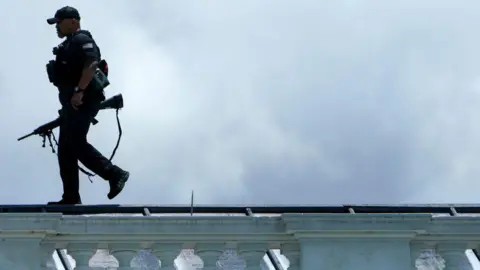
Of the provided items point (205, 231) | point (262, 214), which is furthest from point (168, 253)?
point (262, 214)

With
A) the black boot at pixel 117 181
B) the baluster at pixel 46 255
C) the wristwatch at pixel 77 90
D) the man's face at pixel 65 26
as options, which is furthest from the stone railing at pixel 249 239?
the man's face at pixel 65 26

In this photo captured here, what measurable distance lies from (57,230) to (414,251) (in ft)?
9.79

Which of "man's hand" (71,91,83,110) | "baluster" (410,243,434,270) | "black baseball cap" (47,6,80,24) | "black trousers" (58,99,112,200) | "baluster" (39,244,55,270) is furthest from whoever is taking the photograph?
"black baseball cap" (47,6,80,24)

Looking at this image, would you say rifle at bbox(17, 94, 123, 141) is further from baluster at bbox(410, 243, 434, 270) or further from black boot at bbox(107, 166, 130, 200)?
baluster at bbox(410, 243, 434, 270)

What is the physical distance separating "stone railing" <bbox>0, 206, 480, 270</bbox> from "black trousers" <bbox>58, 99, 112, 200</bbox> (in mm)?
1585

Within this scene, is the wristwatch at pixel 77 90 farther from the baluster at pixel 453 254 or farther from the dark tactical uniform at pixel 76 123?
the baluster at pixel 453 254

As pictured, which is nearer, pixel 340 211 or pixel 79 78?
pixel 340 211

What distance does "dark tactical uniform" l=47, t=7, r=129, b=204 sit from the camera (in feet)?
44.9

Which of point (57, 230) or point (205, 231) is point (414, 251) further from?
point (57, 230)

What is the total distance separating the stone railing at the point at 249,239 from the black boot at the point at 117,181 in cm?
148

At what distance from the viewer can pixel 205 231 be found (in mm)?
12094

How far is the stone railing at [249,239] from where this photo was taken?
1207cm

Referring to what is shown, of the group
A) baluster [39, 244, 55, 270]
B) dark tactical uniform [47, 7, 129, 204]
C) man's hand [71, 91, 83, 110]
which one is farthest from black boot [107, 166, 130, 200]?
baluster [39, 244, 55, 270]

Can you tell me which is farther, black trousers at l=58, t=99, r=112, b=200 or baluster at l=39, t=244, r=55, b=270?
black trousers at l=58, t=99, r=112, b=200
